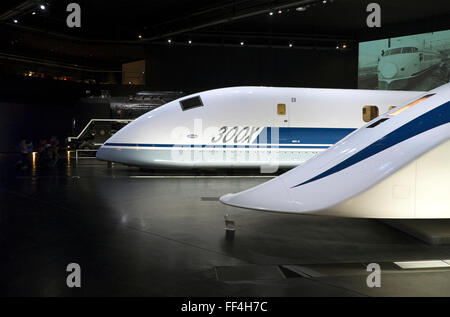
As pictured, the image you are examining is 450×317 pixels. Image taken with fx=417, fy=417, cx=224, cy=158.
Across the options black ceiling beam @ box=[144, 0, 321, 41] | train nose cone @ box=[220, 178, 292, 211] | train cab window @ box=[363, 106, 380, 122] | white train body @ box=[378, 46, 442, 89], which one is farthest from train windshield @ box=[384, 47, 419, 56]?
train nose cone @ box=[220, 178, 292, 211]

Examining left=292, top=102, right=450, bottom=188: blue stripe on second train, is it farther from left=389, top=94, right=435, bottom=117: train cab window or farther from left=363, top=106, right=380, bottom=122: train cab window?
left=363, top=106, right=380, bottom=122: train cab window

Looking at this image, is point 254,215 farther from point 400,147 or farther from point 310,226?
point 400,147

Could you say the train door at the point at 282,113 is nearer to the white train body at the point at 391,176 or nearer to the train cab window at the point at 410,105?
the train cab window at the point at 410,105

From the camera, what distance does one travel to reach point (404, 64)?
63.5ft

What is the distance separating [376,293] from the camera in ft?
11.5

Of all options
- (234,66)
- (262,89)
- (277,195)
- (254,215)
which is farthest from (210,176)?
(234,66)

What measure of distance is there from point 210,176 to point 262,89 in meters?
3.01

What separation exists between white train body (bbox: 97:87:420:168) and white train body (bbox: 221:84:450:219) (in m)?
6.90

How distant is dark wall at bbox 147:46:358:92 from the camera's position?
22422mm

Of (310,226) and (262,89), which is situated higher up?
(262,89)

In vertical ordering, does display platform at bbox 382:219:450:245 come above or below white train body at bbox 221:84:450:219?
below

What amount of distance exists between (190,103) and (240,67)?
1135 cm

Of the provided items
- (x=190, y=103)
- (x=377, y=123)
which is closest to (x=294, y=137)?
(x=190, y=103)

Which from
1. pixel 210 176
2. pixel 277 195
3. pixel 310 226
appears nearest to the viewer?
pixel 277 195
